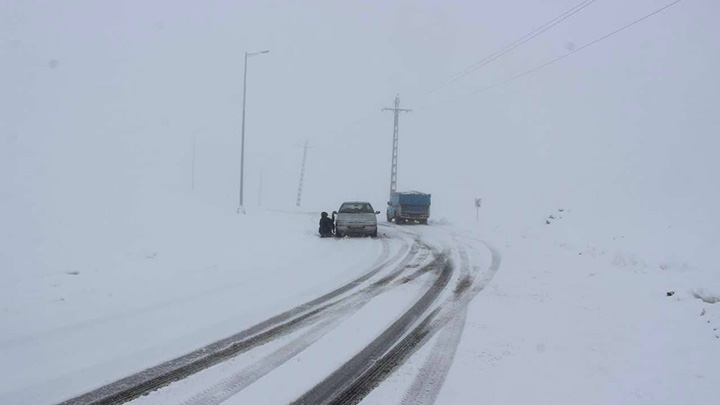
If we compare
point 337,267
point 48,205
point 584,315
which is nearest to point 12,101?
point 48,205

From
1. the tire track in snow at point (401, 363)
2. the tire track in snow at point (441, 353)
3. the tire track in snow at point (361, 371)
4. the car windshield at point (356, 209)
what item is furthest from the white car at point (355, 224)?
the tire track in snow at point (361, 371)

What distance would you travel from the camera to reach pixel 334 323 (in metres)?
7.72

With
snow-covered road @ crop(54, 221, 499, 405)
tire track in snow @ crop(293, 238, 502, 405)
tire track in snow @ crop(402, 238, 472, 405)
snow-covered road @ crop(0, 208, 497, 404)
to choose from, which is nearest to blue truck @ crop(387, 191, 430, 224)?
snow-covered road @ crop(0, 208, 497, 404)

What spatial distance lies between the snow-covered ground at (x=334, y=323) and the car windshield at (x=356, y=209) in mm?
7634

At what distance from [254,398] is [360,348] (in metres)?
1.92

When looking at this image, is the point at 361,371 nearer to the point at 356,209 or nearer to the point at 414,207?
the point at 356,209

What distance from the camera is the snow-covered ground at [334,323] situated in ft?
17.6

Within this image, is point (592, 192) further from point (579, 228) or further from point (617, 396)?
point (617, 396)

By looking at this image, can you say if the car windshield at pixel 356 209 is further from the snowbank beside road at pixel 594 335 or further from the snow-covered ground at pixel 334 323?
the snowbank beside road at pixel 594 335

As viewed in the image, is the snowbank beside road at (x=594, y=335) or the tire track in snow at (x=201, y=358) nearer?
the tire track in snow at (x=201, y=358)

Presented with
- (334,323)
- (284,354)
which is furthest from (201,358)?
(334,323)

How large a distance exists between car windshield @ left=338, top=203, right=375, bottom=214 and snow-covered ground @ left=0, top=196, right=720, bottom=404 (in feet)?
25.0

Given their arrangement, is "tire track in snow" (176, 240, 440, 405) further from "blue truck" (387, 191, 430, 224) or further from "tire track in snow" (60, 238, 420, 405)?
"blue truck" (387, 191, 430, 224)

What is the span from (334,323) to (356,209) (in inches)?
620
